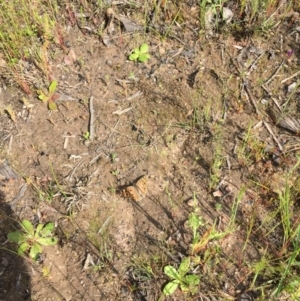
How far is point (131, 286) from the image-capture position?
7.64 feet

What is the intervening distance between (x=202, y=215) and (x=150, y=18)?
76.2 inches

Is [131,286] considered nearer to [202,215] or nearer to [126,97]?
[202,215]

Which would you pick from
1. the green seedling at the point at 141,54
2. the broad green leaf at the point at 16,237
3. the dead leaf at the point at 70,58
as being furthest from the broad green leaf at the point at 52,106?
the broad green leaf at the point at 16,237

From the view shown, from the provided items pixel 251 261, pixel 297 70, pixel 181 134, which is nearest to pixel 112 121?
pixel 181 134

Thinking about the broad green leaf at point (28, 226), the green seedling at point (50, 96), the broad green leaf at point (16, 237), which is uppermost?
the green seedling at point (50, 96)

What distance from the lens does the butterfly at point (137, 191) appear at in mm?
2590

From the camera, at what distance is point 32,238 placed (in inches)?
97.0

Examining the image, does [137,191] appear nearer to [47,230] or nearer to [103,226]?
[103,226]

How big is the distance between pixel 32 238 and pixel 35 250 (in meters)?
0.09

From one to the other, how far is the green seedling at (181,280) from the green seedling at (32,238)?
2.71ft

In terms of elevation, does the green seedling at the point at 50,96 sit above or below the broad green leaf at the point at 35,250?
above

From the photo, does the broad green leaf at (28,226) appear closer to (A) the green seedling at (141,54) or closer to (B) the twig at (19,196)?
(B) the twig at (19,196)

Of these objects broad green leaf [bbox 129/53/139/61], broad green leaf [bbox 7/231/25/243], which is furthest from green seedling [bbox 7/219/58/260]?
broad green leaf [bbox 129/53/139/61]

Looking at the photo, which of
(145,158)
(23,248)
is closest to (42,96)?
(145,158)
